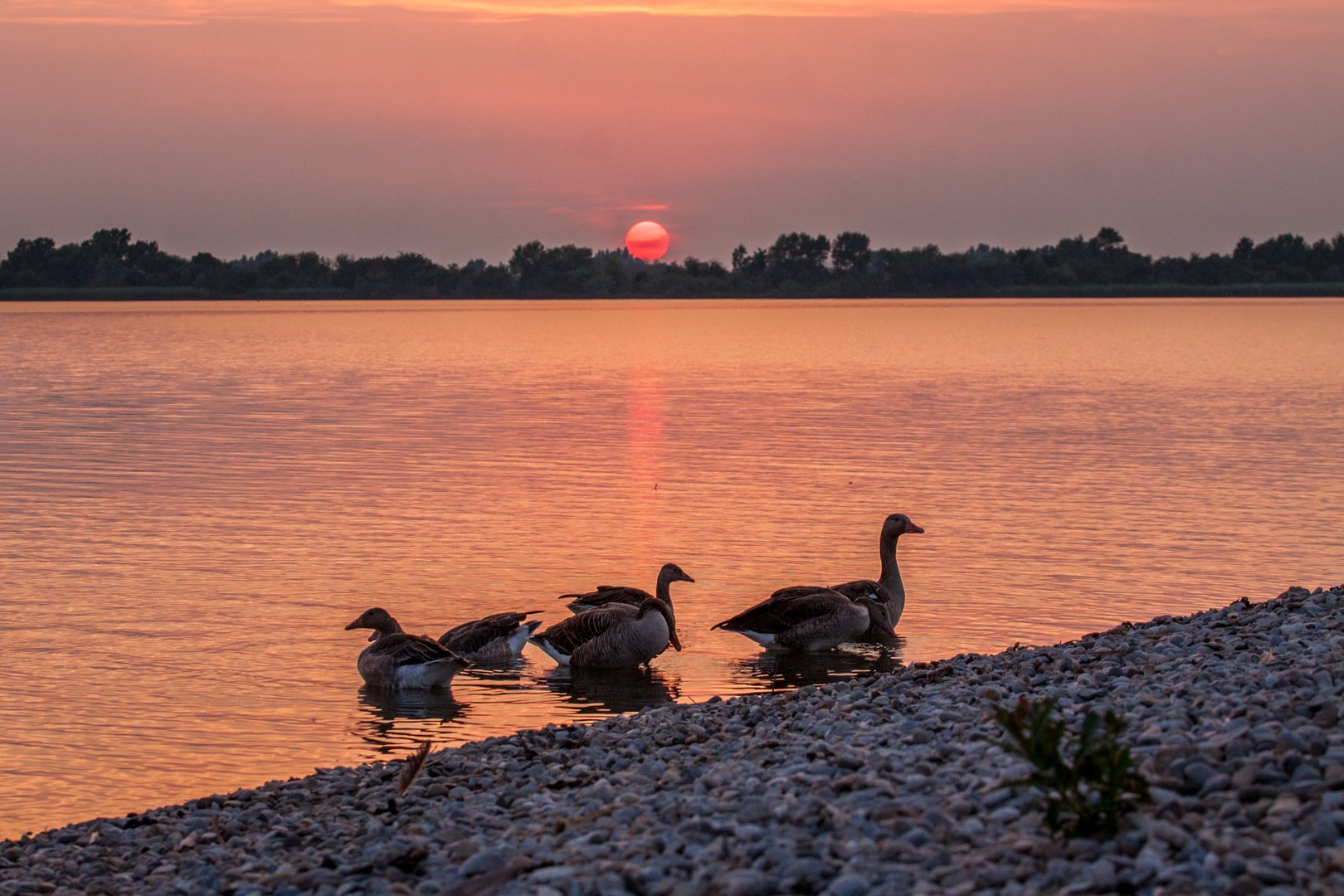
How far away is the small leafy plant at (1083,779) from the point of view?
21.2 ft

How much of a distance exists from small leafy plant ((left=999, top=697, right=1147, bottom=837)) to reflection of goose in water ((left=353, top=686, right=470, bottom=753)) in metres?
7.13

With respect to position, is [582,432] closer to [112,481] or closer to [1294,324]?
[112,481]

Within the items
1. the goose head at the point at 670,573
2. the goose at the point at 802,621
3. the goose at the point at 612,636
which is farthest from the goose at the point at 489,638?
the goose at the point at 802,621

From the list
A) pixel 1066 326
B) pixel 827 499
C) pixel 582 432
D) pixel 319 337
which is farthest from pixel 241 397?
pixel 1066 326

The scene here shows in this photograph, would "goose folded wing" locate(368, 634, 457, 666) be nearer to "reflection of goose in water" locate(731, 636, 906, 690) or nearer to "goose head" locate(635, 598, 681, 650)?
"goose head" locate(635, 598, 681, 650)

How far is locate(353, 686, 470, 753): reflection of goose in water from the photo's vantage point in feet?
41.9

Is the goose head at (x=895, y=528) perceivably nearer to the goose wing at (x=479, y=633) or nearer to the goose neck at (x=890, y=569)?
the goose neck at (x=890, y=569)

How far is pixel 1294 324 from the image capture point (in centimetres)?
13750

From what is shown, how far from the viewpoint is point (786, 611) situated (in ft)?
52.2

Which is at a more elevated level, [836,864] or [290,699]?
[836,864]

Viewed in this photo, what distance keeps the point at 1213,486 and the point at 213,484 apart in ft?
64.2

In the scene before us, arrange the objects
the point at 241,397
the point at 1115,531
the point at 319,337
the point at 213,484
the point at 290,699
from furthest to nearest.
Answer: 1. the point at 319,337
2. the point at 241,397
3. the point at 213,484
4. the point at 1115,531
5. the point at 290,699

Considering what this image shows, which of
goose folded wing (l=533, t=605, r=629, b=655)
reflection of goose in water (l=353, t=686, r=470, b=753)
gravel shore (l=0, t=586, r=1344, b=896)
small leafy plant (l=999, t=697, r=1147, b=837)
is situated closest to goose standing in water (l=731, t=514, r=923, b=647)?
goose folded wing (l=533, t=605, r=629, b=655)

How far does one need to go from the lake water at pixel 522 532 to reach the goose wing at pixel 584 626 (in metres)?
0.49
